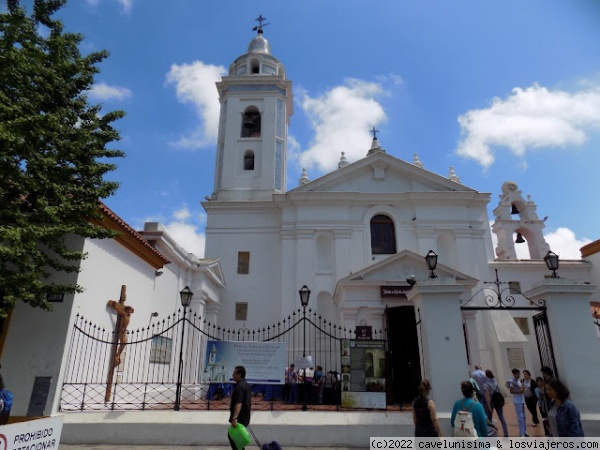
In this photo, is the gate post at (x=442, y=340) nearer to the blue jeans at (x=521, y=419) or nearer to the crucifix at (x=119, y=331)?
the blue jeans at (x=521, y=419)

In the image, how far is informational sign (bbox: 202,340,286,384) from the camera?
9273 millimetres

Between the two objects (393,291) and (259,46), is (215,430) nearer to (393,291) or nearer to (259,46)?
(393,291)

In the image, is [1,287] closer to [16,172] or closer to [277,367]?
[16,172]

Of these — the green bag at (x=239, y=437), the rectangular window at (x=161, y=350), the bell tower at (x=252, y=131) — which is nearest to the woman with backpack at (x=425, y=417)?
the green bag at (x=239, y=437)

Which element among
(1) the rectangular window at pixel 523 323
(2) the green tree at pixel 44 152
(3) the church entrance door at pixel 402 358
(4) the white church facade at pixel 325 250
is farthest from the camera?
(1) the rectangular window at pixel 523 323

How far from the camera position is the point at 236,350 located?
9406mm

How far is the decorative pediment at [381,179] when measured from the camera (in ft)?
75.3

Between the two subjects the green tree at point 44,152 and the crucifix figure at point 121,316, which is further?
the crucifix figure at point 121,316

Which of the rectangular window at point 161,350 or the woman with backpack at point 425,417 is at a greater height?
the rectangular window at point 161,350

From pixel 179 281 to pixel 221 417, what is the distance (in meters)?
8.37

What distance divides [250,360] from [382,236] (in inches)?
560

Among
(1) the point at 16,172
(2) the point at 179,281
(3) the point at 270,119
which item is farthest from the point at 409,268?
(1) the point at 16,172

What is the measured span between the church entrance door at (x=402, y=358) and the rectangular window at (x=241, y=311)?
750 centimetres

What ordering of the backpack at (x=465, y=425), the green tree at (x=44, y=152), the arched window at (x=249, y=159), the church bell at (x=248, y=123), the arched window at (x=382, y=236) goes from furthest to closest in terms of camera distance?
the church bell at (x=248, y=123), the arched window at (x=249, y=159), the arched window at (x=382, y=236), the green tree at (x=44, y=152), the backpack at (x=465, y=425)
